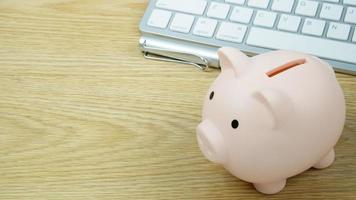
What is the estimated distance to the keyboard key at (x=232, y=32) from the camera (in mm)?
566

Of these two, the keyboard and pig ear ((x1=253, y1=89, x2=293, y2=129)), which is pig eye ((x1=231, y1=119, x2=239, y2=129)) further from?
the keyboard

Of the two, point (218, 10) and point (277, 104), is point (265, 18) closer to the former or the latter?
point (218, 10)

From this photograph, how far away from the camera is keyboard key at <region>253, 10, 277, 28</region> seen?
22.5 inches

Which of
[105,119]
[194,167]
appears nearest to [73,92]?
[105,119]

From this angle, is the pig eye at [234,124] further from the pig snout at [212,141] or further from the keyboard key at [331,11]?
the keyboard key at [331,11]

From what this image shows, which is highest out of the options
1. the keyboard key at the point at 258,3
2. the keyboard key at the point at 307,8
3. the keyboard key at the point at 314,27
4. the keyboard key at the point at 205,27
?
the keyboard key at the point at 307,8

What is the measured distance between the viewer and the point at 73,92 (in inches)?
22.0

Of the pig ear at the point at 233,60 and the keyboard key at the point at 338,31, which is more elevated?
the pig ear at the point at 233,60

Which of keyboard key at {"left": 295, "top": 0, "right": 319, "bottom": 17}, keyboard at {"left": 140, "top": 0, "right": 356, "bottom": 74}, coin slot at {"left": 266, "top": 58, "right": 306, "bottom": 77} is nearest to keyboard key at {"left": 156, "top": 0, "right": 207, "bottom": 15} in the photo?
keyboard at {"left": 140, "top": 0, "right": 356, "bottom": 74}

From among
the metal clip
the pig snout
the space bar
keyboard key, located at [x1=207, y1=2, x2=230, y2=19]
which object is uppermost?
keyboard key, located at [x1=207, y1=2, x2=230, y2=19]

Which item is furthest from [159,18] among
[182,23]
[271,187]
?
[271,187]

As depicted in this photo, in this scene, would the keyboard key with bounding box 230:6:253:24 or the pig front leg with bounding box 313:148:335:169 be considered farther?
the keyboard key with bounding box 230:6:253:24

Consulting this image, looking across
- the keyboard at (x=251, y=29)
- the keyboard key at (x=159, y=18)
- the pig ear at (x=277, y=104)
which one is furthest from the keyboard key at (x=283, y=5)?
the pig ear at (x=277, y=104)

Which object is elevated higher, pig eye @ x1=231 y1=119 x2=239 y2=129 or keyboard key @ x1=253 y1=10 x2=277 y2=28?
keyboard key @ x1=253 y1=10 x2=277 y2=28
